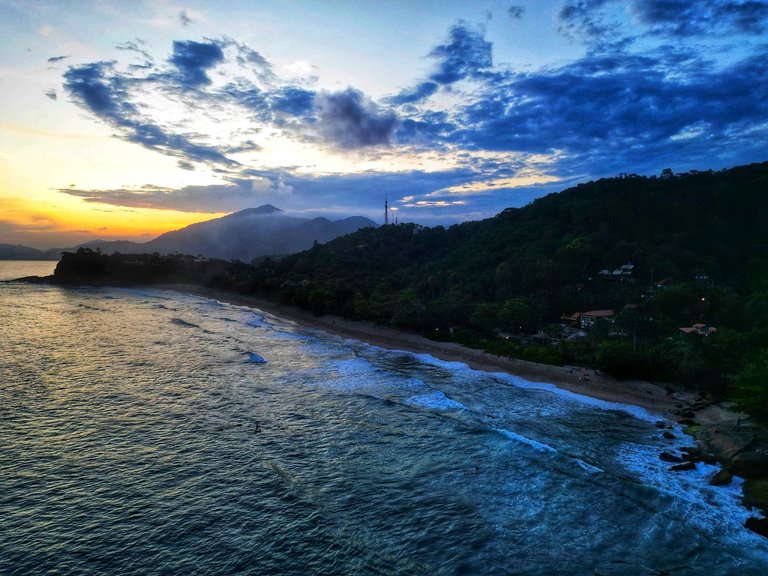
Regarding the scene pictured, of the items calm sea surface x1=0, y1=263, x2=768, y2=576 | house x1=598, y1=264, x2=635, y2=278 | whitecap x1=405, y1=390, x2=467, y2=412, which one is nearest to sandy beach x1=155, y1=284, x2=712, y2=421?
calm sea surface x1=0, y1=263, x2=768, y2=576

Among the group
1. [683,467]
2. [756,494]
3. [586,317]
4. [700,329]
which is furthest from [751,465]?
[586,317]

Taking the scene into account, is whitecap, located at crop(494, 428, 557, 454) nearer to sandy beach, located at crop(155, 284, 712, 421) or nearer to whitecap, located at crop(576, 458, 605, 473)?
whitecap, located at crop(576, 458, 605, 473)

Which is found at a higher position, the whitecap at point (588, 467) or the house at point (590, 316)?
the house at point (590, 316)

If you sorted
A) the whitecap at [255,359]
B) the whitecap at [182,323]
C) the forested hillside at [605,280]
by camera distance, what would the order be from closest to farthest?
1. the forested hillside at [605,280]
2. the whitecap at [255,359]
3. the whitecap at [182,323]

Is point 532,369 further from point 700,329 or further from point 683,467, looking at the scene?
point 683,467

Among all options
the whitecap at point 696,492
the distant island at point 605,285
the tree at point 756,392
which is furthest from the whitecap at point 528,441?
the tree at point 756,392

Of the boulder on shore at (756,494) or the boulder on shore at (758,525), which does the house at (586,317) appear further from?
the boulder on shore at (758,525)
